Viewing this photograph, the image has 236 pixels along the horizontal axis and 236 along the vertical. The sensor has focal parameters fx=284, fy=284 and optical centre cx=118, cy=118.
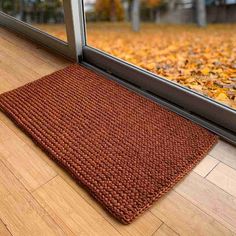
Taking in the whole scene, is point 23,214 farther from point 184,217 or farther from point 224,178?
point 224,178

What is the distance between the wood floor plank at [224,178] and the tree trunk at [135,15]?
114cm

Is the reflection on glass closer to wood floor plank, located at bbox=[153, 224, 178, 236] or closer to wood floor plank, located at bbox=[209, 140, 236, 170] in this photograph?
wood floor plank, located at bbox=[209, 140, 236, 170]

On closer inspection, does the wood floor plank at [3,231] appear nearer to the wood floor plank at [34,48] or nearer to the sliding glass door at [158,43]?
the sliding glass door at [158,43]

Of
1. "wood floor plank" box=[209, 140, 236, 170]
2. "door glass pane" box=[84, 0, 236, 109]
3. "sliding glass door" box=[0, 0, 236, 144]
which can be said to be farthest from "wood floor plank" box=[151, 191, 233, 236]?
"door glass pane" box=[84, 0, 236, 109]

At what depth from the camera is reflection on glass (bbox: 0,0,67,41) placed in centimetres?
188

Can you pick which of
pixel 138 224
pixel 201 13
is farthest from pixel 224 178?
pixel 201 13

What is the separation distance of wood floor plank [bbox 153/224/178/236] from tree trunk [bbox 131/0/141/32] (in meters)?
1.36

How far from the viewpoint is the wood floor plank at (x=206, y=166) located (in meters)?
1.15

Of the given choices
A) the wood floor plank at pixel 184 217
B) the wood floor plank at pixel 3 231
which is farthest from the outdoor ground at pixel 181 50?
the wood floor plank at pixel 3 231

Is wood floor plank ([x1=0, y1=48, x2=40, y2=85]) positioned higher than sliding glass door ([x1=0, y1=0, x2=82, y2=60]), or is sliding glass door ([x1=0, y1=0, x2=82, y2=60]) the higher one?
sliding glass door ([x1=0, y1=0, x2=82, y2=60])

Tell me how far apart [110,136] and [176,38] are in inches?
41.5

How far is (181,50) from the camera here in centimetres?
187

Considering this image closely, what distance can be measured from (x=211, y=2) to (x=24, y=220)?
142 cm

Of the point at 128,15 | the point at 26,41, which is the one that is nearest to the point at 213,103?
the point at 128,15
